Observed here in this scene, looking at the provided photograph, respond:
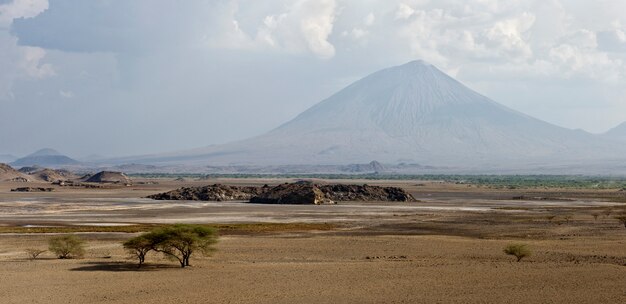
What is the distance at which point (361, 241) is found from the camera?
4262 centimetres

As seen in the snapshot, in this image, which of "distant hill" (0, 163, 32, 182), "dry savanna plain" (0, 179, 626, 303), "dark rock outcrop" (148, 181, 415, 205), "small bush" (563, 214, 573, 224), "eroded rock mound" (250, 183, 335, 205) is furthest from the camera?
"distant hill" (0, 163, 32, 182)

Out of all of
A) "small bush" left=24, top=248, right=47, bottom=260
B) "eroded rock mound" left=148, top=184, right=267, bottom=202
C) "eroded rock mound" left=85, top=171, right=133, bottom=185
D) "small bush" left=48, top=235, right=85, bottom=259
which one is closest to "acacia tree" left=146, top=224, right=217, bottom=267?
"small bush" left=48, top=235, right=85, bottom=259

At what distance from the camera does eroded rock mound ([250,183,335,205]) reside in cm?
8506

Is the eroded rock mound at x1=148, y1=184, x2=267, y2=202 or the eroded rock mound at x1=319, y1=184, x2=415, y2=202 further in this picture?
the eroded rock mound at x1=148, y1=184, x2=267, y2=202

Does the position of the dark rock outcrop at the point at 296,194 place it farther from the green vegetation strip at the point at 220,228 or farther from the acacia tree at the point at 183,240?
the acacia tree at the point at 183,240

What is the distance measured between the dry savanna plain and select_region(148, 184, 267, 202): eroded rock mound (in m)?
32.9

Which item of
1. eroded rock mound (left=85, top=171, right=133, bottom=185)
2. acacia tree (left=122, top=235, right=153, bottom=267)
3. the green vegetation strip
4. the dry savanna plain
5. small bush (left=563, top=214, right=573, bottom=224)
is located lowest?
the dry savanna plain

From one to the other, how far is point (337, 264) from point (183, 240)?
6.50m

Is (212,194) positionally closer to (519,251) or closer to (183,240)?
(183,240)

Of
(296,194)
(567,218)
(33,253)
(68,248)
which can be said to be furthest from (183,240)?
(296,194)

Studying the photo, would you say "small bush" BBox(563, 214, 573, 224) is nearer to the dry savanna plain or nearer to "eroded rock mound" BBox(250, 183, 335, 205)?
the dry savanna plain

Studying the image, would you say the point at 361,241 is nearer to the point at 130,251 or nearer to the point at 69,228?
the point at 130,251

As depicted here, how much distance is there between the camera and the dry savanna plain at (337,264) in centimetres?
2628

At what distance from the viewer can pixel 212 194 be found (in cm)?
9350
